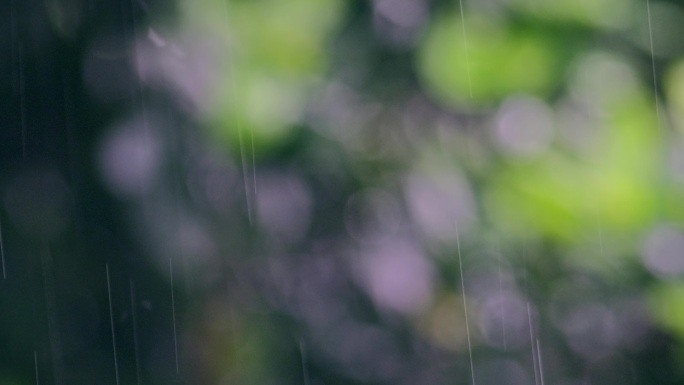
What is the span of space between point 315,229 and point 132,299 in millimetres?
254

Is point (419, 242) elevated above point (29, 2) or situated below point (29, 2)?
below

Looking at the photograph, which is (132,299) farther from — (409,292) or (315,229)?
(409,292)

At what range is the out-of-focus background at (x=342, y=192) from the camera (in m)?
0.92

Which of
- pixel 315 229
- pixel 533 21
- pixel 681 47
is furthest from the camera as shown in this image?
pixel 315 229

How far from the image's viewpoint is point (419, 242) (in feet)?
3.48

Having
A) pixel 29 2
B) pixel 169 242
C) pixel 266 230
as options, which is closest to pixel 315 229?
pixel 266 230

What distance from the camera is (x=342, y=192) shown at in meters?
1.08

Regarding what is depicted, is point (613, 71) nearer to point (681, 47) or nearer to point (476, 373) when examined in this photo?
point (681, 47)

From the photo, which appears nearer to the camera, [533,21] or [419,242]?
[533,21]

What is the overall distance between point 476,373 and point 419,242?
0.64 feet

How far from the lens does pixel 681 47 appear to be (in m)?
1.00

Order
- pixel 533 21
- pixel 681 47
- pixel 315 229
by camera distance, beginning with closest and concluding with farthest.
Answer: pixel 533 21 → pixel 681 47 → pixel 315 229

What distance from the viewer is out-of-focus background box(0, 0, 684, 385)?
917mm

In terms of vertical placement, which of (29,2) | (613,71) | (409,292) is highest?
(29,2)
